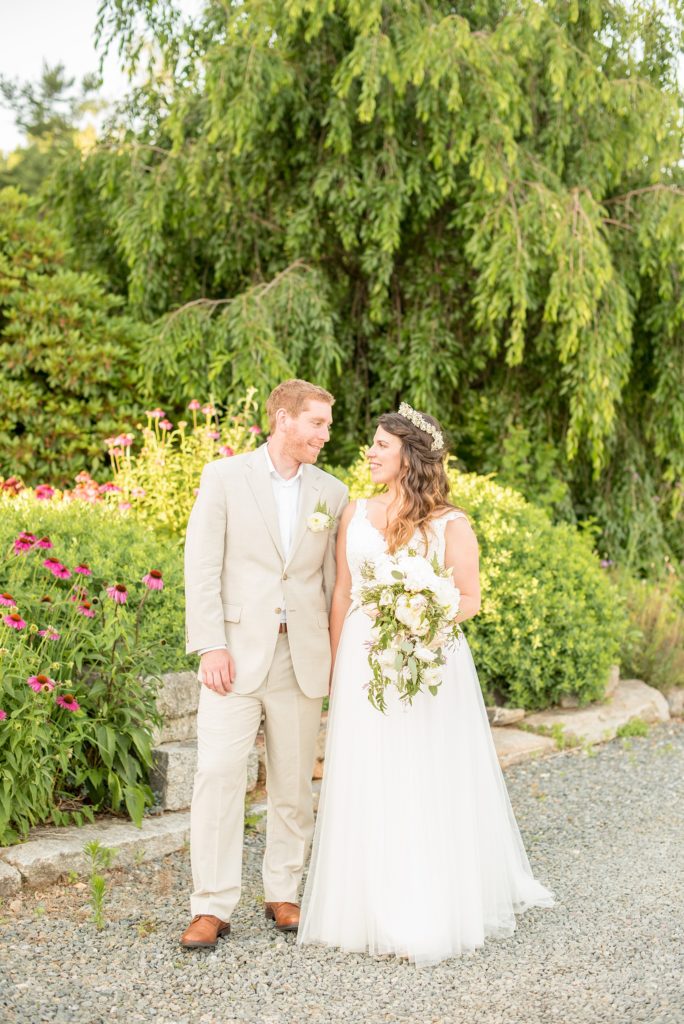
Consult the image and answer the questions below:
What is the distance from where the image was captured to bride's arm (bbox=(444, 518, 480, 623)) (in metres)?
3.61

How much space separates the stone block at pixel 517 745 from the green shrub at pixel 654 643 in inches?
53.7

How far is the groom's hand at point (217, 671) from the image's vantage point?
338 centimetres

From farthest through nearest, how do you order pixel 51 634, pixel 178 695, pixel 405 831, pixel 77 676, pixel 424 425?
pixel 178 695 < pixel 77 676 < pixel 51 634 < pixel 424 425 < pixel 405 831

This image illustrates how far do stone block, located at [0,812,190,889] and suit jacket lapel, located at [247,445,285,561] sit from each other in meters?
1.40

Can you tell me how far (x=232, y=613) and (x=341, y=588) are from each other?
419 millimetres

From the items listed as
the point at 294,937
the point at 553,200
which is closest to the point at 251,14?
the point at 553,200

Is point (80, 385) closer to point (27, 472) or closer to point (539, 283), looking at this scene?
point (27, 472)

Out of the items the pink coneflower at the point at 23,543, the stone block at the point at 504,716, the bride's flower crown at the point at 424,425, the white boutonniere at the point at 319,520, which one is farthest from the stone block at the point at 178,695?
the stone block at the point at 504,716

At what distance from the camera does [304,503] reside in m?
3.58

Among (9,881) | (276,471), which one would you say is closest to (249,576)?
(276,471)

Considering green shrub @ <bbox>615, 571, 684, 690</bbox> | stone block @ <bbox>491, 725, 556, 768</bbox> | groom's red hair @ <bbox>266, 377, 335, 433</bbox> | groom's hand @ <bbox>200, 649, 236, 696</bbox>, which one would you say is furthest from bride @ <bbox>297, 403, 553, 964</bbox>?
green shrub @ <bbox>615, 571, 684, 690</bbox>

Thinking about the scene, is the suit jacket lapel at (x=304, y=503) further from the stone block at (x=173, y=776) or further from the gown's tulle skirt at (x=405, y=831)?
the stone block at (x=173, y=776)

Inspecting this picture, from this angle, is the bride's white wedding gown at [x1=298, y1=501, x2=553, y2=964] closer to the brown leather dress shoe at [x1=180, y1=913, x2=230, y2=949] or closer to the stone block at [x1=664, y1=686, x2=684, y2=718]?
the brown leather dress shoe at [x1=180, y1=913, x2=230, y2=949]

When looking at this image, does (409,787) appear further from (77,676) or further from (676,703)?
(676,703)
